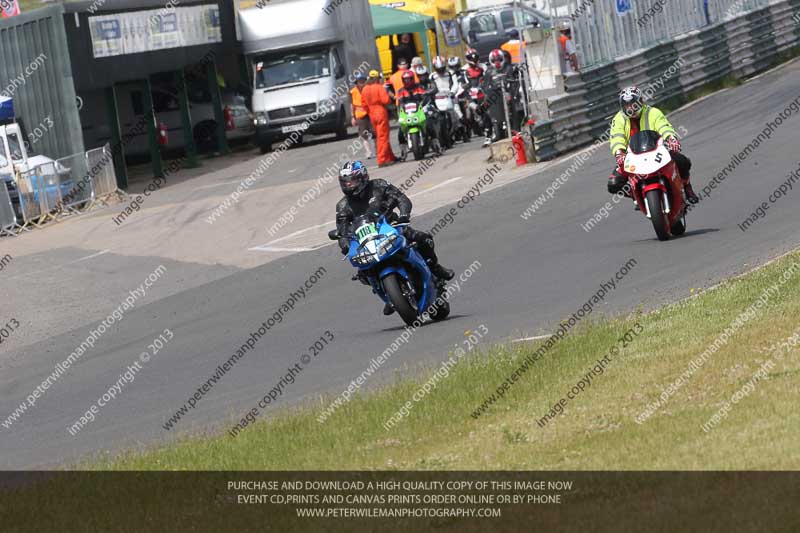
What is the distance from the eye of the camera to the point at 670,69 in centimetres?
2927

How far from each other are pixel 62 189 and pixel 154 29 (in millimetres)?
6939

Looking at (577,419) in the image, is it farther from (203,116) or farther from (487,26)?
(487,26)

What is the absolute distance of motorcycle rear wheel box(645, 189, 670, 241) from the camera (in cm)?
1512

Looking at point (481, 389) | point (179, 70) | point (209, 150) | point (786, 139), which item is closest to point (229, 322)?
point (481, 389)

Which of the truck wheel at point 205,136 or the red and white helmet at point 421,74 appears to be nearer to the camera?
the red and white helmet at point 421,74

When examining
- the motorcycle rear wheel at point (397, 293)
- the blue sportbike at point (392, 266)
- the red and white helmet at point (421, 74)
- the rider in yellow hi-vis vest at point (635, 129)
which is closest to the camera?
the blue sportbike at point (392, 266)

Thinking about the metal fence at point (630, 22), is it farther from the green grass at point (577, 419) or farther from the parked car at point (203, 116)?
the green grass at point (577, 419)

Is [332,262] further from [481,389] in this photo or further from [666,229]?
[481,389]

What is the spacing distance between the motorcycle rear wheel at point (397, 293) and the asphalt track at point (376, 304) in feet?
0.96

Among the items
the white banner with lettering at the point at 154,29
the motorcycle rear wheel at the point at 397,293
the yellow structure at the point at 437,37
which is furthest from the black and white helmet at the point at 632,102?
the yellow structure at the point at 437,37

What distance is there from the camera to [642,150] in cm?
1530

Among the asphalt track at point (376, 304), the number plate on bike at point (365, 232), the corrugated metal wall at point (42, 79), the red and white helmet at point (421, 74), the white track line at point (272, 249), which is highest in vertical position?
the corrugated metal wall at point (42, 79)

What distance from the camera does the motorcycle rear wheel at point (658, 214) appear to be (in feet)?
49.6

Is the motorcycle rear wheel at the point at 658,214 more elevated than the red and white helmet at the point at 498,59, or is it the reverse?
the red and white helmet at the point at 498,59
